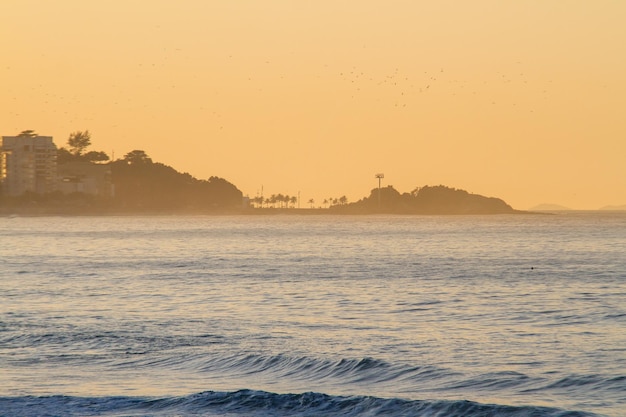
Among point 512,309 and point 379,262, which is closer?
point 512,309

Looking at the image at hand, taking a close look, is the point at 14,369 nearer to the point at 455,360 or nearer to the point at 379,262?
the point at 455,360

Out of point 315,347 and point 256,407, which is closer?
point 256,407

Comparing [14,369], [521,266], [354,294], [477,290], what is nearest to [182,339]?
[14,369]

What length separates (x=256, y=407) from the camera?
2136cm

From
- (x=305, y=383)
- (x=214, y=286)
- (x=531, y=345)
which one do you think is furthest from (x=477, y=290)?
(x=305, y=383)

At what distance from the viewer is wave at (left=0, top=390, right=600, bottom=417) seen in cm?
2069

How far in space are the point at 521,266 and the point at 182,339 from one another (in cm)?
4560

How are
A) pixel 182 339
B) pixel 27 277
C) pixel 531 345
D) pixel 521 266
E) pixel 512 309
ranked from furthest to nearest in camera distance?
pixel 521 266, pixel 27 277, pixel 512 309, pixel 182 339, pixel 531 345

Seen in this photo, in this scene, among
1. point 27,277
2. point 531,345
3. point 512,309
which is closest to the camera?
point 531,345

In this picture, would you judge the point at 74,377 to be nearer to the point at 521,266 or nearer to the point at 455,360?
the point at 455,360

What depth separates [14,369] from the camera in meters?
26.4

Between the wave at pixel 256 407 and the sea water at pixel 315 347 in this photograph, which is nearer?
the wave at pixel 256 407

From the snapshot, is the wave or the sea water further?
the sea water

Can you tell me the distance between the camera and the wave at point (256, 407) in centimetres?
2069
